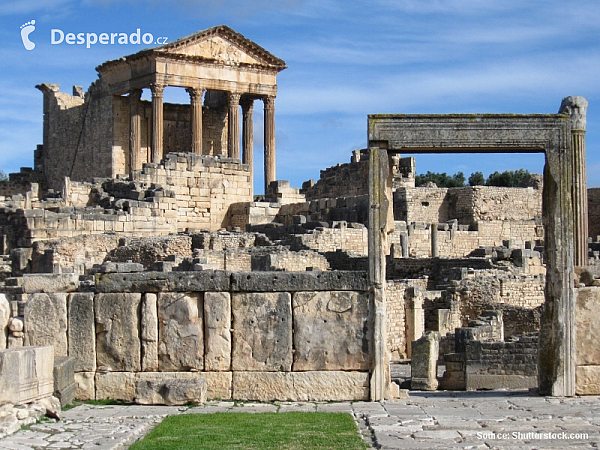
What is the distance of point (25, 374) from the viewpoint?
10.1 meters

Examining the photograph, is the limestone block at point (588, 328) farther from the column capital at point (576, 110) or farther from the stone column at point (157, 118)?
the stone column at point (157, 118)

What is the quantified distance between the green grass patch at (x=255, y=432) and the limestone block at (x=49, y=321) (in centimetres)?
208

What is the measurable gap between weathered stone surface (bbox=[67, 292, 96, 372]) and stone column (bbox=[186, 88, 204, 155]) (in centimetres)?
2930

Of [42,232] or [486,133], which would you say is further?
[42,232]

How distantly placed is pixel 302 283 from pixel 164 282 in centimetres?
152

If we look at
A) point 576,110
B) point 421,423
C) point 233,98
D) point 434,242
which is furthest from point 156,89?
point 421,423

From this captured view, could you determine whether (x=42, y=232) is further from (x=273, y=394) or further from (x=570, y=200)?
(x=570, y=200)

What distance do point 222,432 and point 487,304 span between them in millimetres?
13611

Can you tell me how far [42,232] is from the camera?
77.4 feet

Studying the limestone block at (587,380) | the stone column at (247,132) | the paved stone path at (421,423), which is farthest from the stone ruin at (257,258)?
the paved stone path at (421,423)

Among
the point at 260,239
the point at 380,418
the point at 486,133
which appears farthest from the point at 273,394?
the point at 260,239

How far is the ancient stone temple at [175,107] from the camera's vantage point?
133 ft

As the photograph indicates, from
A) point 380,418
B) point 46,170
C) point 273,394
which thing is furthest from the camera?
point 46,170

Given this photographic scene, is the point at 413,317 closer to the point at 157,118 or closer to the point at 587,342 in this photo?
the point at 587,342
